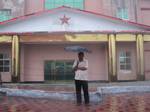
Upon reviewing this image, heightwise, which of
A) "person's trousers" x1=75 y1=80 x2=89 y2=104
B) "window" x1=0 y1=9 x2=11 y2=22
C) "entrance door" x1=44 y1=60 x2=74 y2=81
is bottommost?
"person's trousers" x1=75 y1=80 x2=89 y2=104

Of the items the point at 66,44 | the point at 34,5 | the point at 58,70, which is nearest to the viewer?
the point at 66,44

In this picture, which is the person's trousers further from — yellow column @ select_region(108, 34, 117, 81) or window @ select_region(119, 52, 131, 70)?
window @ select_region(119, 52, 131, 70)

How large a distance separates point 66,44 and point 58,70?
1948mm

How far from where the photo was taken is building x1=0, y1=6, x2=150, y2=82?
1877 cm

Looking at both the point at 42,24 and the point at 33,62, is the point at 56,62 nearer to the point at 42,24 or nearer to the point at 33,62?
the point at 33,62

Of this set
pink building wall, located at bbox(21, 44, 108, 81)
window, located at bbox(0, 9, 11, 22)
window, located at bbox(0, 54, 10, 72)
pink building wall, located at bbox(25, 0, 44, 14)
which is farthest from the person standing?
window, located at bbox(0, 9, 11, 22)

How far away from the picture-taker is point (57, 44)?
21797mm

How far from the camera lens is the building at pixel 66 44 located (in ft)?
61.6

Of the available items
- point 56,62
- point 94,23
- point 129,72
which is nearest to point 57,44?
point 56,62

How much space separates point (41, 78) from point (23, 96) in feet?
33.7

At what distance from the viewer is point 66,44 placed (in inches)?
850

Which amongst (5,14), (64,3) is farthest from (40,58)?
(64,3)

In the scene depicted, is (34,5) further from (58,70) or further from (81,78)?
(81,78)

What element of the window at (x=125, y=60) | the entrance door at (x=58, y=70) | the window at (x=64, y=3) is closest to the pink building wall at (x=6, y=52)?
the entrance door at (x=58, y=70)
